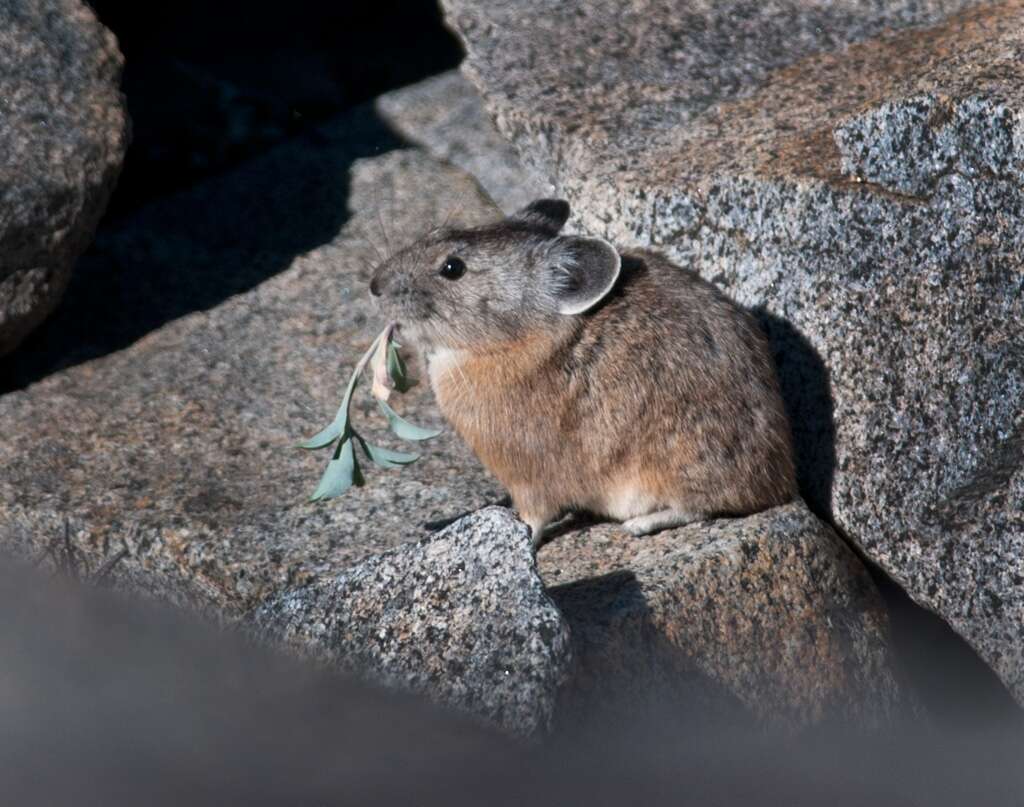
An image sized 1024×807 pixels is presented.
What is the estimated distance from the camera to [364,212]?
8250 millimetres

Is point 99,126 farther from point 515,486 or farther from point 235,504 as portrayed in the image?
point 515,486

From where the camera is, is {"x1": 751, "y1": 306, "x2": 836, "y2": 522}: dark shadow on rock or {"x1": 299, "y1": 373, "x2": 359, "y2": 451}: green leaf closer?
{"x1": 751, "y1": 306, "x2": 836, "y2": 522}: dark shadow on rock

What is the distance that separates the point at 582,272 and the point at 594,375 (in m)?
0.42

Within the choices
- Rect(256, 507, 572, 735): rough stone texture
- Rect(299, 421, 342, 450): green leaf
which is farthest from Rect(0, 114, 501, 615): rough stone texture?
Rect(256, 507, 572, 735): rough stone texture

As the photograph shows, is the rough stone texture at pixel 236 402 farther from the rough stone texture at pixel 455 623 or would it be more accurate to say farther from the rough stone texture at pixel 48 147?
the rough stone texture at pixel 455 623

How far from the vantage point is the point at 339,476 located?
6.00m

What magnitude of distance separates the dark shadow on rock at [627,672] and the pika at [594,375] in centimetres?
69

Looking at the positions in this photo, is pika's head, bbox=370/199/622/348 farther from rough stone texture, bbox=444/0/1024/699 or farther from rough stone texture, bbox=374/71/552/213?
rough stone texture, bbox=374/71/552/213

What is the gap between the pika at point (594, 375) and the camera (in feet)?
18.8

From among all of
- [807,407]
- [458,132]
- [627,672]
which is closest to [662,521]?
[807,407]

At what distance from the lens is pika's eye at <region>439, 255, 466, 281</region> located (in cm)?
596

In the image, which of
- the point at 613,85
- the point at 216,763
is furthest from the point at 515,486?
the point at 613,85

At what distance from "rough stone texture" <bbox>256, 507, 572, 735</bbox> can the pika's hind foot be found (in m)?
1.10

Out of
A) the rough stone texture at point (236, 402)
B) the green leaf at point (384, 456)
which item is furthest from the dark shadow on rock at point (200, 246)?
the green leaf at point (384, 456)
